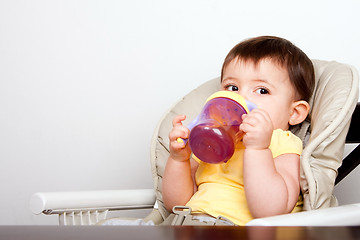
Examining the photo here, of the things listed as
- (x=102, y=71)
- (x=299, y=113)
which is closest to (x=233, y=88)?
(x=299, y=113)

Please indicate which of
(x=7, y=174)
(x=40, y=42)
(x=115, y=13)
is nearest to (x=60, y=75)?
(x=40, y=42)

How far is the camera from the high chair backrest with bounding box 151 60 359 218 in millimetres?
977

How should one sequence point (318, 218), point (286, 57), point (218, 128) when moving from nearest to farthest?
point (318, 218) → point (218, 128) → point (286, 57)

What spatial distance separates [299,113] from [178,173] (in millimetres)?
343

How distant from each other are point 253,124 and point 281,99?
0.22 metres

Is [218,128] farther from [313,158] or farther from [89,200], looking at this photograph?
[89,200]

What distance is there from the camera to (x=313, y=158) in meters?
1.00

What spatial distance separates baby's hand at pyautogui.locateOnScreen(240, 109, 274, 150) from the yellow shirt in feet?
0.39

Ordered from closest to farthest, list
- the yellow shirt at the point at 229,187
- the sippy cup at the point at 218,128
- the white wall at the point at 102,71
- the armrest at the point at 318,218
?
the armrest at the point at 318,218
the sippy cup at the point at 218,128
the yellow shirt at the point at 229,187
the white wall at the point at 102,71

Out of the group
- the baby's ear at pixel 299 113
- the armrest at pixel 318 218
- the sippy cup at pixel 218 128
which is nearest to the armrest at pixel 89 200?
the sippy cup at pixel 218 128

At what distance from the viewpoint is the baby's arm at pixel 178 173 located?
1.06 m

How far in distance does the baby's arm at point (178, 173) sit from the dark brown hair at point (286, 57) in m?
0.24

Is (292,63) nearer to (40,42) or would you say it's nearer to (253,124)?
(253,124)

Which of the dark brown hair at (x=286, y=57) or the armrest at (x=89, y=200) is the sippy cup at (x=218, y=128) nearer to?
the dark brown hair at (x=286, y=57)
